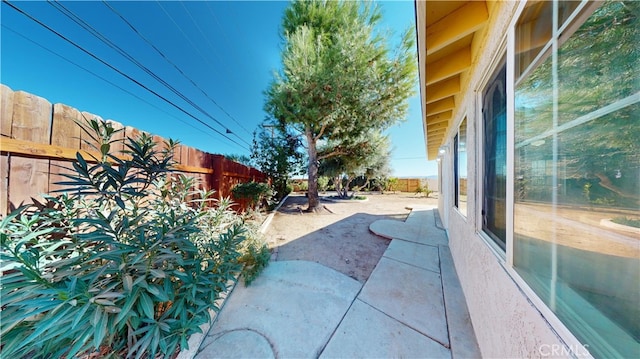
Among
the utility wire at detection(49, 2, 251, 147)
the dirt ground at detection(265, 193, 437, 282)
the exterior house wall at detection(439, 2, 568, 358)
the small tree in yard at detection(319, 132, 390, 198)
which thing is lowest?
the dirt ground at detection(265, 193, 437, 282)

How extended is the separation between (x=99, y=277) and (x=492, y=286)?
276cm

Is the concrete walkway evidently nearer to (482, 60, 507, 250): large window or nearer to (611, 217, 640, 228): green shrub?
(482, 60, 507, 250): large window

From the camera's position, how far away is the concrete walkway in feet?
5.16

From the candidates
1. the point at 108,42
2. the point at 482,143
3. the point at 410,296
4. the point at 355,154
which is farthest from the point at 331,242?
the point at 108,42

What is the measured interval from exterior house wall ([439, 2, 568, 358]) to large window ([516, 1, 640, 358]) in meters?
0.14

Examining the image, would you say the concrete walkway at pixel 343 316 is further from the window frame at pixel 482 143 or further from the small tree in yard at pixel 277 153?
the small tree in yard at pixel 277 153

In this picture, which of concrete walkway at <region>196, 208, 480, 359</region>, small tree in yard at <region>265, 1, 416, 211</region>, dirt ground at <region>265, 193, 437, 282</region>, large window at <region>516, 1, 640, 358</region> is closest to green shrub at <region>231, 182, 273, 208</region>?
dirt ground at <region>265, 193, 437, 282</region>

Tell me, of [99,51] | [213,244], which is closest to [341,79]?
[213,244]

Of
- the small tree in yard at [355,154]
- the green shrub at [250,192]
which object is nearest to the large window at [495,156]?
the green shrub at [250,192]

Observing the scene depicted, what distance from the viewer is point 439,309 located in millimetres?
2045

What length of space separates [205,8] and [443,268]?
8.10 meters

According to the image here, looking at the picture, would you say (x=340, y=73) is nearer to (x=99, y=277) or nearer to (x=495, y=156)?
(x=495, y=156)

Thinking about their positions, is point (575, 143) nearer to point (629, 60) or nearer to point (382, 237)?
point (629, 60)

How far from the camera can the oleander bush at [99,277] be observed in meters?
1.00
